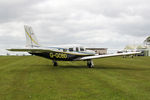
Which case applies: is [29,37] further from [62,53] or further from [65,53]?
[65,53]

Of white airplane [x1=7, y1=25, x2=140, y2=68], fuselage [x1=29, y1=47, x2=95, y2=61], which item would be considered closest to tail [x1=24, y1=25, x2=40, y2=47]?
white airplane [x1=7, y1=25, x2=140, y2=68]

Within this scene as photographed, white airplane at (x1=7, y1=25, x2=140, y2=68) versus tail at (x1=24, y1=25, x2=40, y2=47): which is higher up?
tail at (x1=24, y1=25, x2=40, y2=47)

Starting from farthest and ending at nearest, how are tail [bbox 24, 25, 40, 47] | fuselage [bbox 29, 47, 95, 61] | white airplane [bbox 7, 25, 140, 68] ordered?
tail [bbox 24, 25, 40, 47]
white airplane [bbox 7, 25, 140, 68]
fuselage [bbox 29, 47, 95, 61]

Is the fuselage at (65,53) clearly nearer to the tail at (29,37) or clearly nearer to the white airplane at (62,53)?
the white airplane at (62,53)

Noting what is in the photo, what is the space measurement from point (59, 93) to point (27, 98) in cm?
171

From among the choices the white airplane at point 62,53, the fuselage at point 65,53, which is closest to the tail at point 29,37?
the white airplane at point 62,53

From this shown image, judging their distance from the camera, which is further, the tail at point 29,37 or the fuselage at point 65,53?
the tail at point 29,37

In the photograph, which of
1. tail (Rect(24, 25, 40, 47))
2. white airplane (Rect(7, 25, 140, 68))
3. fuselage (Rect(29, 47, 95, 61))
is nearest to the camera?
fuselage (Rect(29, 47, 95, 61))

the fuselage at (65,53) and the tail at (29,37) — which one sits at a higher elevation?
the tail at (29,37)

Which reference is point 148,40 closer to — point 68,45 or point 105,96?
point 68,45

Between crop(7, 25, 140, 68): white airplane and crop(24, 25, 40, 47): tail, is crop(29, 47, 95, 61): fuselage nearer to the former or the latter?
crop(7, 25, 140, 68): white airplane

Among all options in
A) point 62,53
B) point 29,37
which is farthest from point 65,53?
point 29,37

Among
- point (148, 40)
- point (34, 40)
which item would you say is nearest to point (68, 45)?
point (34, 40)

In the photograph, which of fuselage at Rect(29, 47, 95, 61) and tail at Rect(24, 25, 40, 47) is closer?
fuselage at Rect(29, 47, 95, 61)
